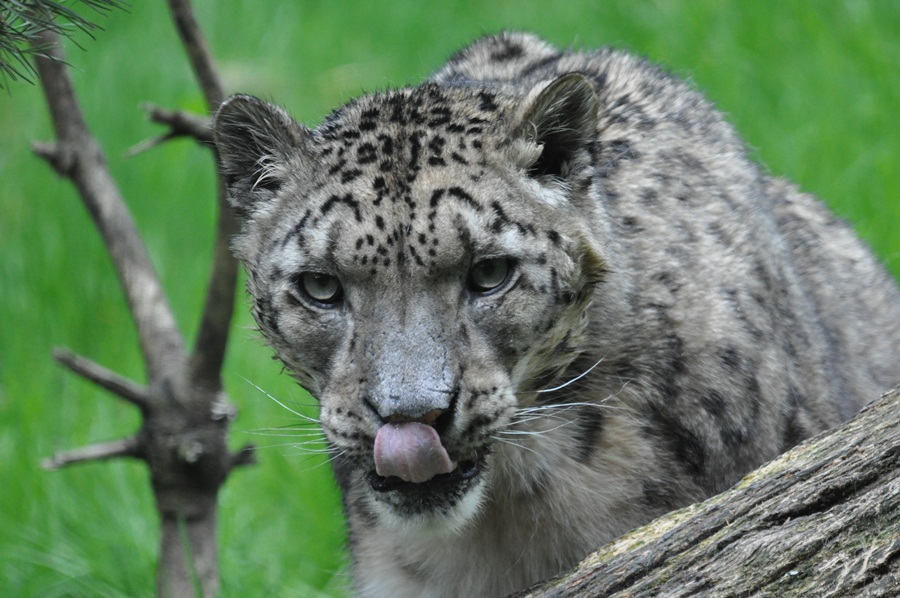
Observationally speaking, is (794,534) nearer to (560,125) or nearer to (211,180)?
(560,125)

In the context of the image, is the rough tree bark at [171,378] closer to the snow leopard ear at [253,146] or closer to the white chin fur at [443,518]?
the snow leopard ear at [253,146]

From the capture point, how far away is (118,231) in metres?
6.86

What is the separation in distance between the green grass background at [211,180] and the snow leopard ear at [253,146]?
9.52 ft

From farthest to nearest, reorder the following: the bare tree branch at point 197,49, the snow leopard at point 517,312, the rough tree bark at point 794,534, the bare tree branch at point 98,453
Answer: the bare tree branch at point 98,453, the bare tree branch at point 197,49, the snow leopard at point 517,312, the rough tree bark at point 794,534

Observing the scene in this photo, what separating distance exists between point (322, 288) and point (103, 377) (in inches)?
90.1

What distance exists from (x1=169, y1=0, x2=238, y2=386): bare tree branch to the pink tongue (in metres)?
2.60

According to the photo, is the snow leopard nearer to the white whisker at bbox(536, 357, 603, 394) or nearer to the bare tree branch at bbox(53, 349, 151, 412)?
the white whisker at bbox(536, 357, 603, 394)

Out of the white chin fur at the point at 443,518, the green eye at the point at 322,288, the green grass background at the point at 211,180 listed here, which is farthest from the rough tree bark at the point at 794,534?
the green grass background at the point at 211,180

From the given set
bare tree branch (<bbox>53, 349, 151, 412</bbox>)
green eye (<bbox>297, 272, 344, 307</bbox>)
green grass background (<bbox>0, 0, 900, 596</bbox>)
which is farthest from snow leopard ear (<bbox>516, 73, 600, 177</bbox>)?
bare tree branch (<bbox>53, 349, 151, 412</bbox>)

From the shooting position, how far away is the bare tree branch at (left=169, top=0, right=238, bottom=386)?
6621 mm

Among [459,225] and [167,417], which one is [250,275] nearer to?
[459,225]

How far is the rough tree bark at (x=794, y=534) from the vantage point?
3.84 m

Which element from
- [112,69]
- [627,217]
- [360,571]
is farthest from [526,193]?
[112,69]

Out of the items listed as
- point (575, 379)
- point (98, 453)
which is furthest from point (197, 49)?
point (575, 379)
